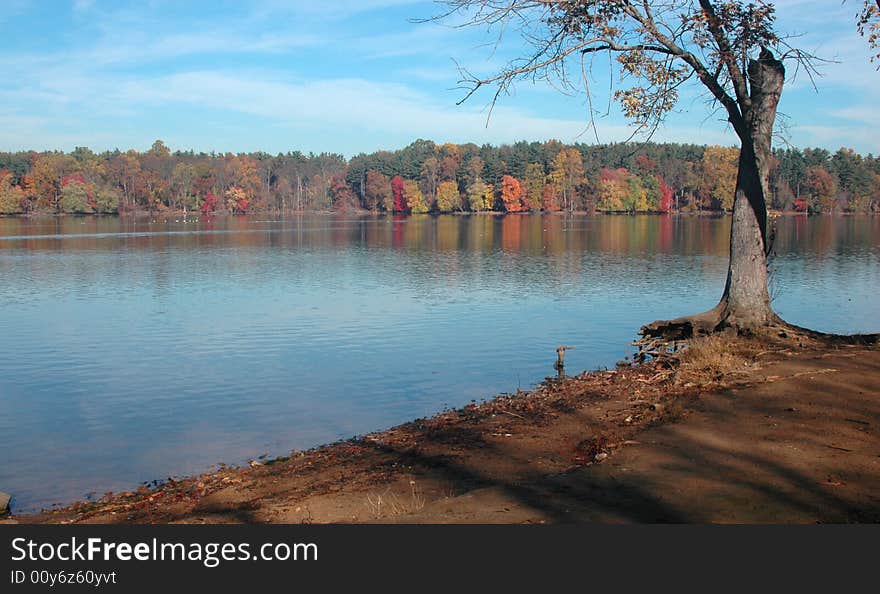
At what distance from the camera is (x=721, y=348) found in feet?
45.8

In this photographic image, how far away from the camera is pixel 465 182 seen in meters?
155

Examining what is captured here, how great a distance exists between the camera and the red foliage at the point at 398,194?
530ft

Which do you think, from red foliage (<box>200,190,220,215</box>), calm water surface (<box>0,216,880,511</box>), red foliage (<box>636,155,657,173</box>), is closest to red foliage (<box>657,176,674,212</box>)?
red foliage (<box>636,155,657,173</box>)

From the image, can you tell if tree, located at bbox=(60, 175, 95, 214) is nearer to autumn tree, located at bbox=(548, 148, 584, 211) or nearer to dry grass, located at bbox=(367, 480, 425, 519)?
autumn tree, located at bbox=(548, 148, 584, 211)

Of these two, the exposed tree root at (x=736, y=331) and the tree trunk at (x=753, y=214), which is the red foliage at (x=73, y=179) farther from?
the tree trunk at (x=753, y=214)

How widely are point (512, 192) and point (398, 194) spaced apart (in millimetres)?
27113

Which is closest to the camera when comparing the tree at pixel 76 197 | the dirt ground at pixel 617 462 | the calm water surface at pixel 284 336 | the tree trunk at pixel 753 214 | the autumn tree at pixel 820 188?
the dirt ground at pixel 617 462

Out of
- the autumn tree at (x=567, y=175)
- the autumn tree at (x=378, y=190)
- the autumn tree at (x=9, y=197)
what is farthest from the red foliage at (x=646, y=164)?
the autumn tree at (x=9, y=197)

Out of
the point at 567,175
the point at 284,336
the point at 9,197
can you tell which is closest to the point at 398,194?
the point at 567,175

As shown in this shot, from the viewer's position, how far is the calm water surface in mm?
14125

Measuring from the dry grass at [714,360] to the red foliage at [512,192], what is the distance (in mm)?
134078

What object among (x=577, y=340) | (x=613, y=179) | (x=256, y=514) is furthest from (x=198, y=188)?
(x=256, y=514)

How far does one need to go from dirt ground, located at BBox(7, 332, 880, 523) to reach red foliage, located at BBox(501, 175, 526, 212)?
135 m

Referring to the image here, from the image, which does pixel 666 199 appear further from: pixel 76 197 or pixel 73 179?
pixel 73 179
